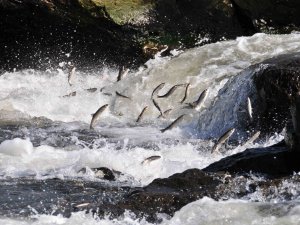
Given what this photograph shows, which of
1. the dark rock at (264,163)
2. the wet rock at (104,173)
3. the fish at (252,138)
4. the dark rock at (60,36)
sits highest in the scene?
the dark rock at (60,36)

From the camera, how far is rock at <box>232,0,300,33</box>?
16297 millimetres

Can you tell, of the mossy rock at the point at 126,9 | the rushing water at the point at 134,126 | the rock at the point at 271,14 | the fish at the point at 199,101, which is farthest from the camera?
the rock at the point at 271,14

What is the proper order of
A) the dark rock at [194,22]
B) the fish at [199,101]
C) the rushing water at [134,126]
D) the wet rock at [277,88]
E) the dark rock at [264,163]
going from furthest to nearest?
the dark rock at [194,22]
the fish at [199,101]
the wet rock at [277,88]
the dark rock at [264,163]
the rushing water at [134,126]

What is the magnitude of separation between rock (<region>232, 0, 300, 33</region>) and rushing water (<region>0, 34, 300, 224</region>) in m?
2.01

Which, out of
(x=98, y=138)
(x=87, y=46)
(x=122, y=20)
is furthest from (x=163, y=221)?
(x=87, y=46)

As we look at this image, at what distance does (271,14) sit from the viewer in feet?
53.9

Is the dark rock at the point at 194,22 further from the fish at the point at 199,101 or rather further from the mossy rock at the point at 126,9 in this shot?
the fish at the point at 199,101

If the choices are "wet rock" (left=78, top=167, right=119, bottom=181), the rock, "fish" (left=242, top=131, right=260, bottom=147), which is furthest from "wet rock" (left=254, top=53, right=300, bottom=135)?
the rock

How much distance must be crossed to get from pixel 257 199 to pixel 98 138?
14.9 feet

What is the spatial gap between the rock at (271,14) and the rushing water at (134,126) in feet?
6.59

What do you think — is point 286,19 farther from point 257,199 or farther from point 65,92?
point 257,199

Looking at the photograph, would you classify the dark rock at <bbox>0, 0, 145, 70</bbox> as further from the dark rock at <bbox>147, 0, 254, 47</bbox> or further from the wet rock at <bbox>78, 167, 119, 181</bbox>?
the wet rock at <bbox>78, 167, 119, 181</bbox>

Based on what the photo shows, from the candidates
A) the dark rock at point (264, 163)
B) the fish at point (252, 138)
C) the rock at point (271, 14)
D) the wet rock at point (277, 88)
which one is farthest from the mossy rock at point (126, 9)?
the dark rock at point (264, 163)

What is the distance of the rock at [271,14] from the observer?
1630cm
